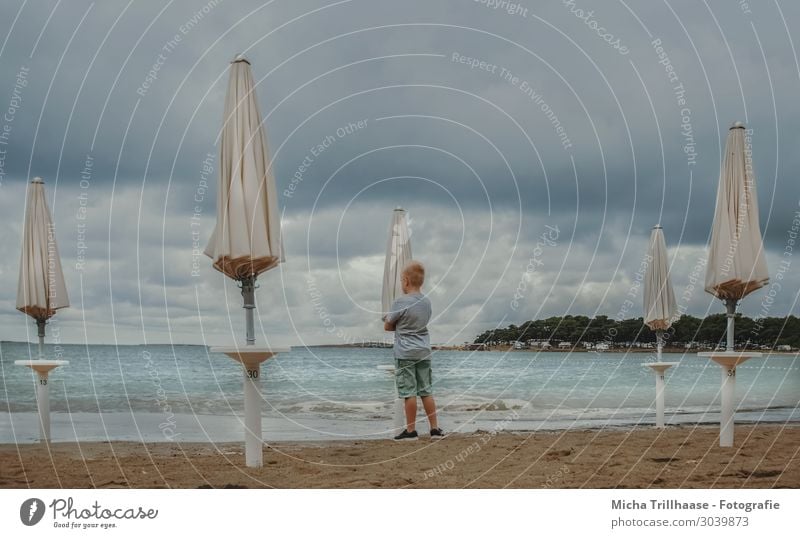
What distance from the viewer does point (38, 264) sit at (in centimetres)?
A: 830

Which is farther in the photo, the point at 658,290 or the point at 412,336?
the point at 658,290

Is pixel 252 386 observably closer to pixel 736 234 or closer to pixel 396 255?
pixel 396 255

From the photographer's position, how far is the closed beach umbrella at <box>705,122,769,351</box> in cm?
692

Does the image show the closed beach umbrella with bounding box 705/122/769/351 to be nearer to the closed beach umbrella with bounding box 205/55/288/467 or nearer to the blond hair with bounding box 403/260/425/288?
the blond hair with bounding box 403/260/425/288

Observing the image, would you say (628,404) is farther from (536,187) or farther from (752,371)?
(752,371)

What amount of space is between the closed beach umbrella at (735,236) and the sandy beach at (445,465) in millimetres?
1265

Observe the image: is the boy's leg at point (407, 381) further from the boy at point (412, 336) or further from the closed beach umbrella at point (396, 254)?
the closed beach umbrella at point (396, 254)

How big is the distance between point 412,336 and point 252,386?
79.5 inches

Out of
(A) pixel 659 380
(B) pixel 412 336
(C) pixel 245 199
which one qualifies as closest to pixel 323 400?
(A) pixel 659 380

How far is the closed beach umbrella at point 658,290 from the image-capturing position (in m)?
10.0

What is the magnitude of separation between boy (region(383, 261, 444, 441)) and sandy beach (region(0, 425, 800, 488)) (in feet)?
1.87

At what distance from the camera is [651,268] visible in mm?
10141
